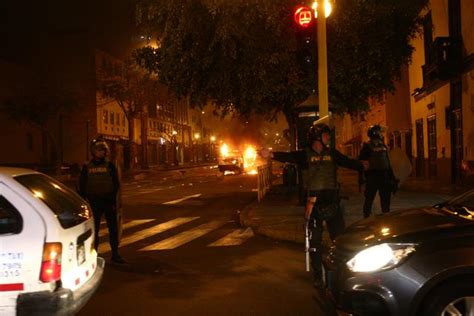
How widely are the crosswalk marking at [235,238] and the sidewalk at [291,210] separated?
176mm

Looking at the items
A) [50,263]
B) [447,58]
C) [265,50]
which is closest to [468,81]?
[447,58]

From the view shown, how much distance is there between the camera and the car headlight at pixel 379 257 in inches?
178

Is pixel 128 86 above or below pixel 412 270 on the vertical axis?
above

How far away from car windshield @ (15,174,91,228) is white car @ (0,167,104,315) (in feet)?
0.06

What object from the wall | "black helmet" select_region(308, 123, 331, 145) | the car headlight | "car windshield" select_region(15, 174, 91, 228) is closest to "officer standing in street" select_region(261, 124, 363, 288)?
"black helmet" select_region(308, 123, 331, 145)

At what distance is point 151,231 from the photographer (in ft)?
41.3

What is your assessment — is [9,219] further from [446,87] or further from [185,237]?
[446,87]

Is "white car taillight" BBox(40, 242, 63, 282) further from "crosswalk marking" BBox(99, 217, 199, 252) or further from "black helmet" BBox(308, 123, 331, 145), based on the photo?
"crosswalk marking" BBox(99, 217, 199, 252)

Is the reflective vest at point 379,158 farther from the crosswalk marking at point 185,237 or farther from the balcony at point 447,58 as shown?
the balcony at point 447,58

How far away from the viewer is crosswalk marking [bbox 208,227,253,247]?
10.6 metres

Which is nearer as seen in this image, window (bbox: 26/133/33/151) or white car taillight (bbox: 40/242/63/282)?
white car taillight (bbox: 40/242/63/282)

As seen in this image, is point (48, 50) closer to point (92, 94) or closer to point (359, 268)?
point (92, 94)

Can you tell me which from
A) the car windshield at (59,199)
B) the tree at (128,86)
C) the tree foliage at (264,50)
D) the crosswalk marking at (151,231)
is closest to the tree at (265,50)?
the tree foliage at (264,50)

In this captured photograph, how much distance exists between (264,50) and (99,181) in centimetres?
891
